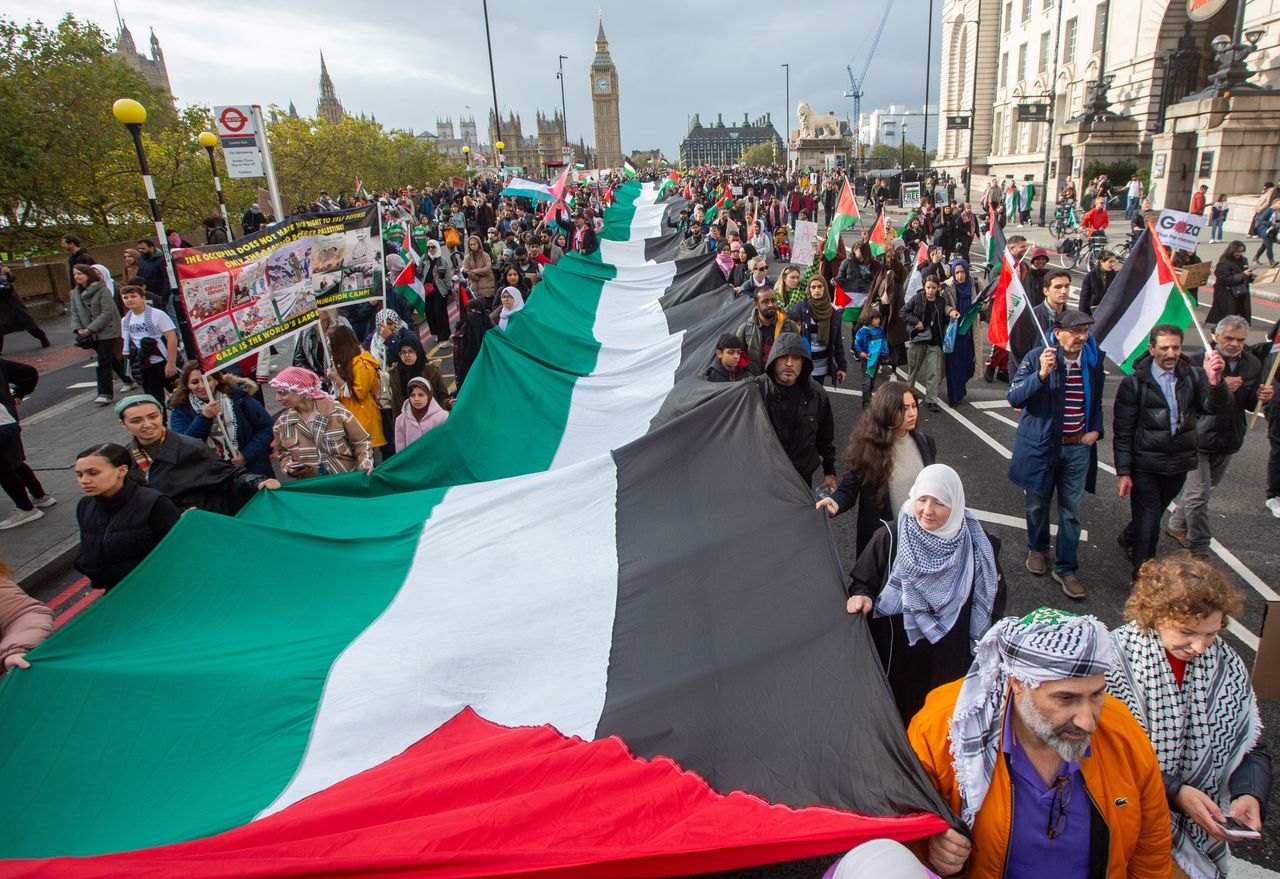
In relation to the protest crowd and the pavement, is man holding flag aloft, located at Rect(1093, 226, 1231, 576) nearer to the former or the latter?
the protest crowd

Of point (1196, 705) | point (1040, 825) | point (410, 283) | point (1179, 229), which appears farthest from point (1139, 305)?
point (410, 283)

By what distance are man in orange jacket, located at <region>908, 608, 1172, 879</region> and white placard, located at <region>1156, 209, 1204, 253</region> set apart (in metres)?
6.38

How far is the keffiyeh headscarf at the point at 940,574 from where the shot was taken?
10.1 ft

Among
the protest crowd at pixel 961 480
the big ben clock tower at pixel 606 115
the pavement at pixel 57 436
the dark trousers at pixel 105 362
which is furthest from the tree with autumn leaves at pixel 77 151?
the big ben clock tower at pixel 606 115

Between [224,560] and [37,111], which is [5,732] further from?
[37,111]

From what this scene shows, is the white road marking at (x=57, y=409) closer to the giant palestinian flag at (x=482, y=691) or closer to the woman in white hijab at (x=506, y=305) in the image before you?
the woman in white hijab at (x=506, y=305)

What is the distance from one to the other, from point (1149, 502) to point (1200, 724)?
10.0ft

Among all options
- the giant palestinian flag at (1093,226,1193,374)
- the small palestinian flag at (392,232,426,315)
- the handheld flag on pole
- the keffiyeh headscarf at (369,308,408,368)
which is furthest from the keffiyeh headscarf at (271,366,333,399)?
the handheld flag on pole

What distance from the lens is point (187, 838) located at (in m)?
2.58

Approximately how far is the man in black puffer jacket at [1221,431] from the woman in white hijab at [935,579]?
3.13 metres

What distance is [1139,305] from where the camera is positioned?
19.4 feet

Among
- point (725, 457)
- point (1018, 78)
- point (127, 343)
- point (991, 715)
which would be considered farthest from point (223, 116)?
point (1018, 78)

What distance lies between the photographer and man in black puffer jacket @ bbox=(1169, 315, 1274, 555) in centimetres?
511

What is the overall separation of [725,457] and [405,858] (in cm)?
299
